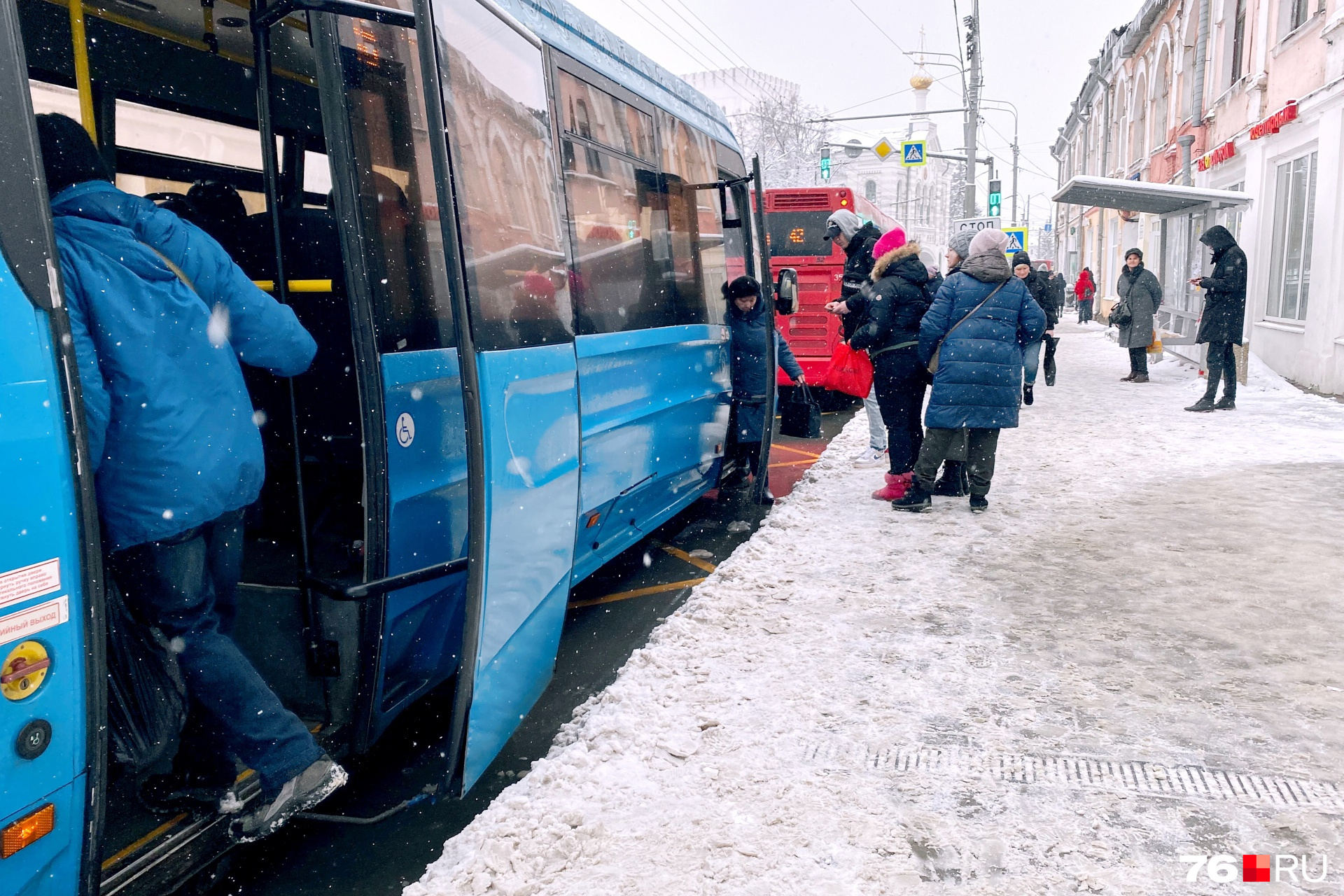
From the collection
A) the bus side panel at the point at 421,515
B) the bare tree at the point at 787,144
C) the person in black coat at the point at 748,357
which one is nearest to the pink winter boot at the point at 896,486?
the person in black coat at the point at 748,357

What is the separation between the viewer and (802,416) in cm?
729

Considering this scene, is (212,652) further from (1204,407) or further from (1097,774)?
(1204,407)

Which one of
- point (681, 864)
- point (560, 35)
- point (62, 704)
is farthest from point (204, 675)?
point (560, 35)

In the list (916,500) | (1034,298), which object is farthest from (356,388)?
(1034,298)

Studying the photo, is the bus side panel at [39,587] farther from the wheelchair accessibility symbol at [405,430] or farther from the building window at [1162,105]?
the building window at [1162,105]

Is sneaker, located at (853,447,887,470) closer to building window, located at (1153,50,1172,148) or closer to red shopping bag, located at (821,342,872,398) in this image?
red shopping bag, located at (821,342,872,398)

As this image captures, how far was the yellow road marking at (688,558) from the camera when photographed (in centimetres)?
576

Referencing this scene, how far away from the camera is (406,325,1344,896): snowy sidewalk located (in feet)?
8.38

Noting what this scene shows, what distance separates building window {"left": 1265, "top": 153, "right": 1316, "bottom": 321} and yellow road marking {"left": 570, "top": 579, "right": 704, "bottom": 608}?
37.8 ft

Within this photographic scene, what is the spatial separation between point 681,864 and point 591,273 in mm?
2718

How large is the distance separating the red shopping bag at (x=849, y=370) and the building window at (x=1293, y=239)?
892 cm

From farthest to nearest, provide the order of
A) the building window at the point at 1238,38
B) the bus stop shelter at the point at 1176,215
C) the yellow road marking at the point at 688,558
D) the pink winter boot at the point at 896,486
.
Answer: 1. the building window at the point at 1238,38
2. the bus stop shelter at the point at 1176,215
3. the pink winter boot at the point at 896,486
4. the yellow road marking at the point at 688,558

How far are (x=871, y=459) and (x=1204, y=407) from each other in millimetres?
4876

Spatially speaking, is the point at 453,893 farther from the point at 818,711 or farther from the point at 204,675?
the point at 818,711
